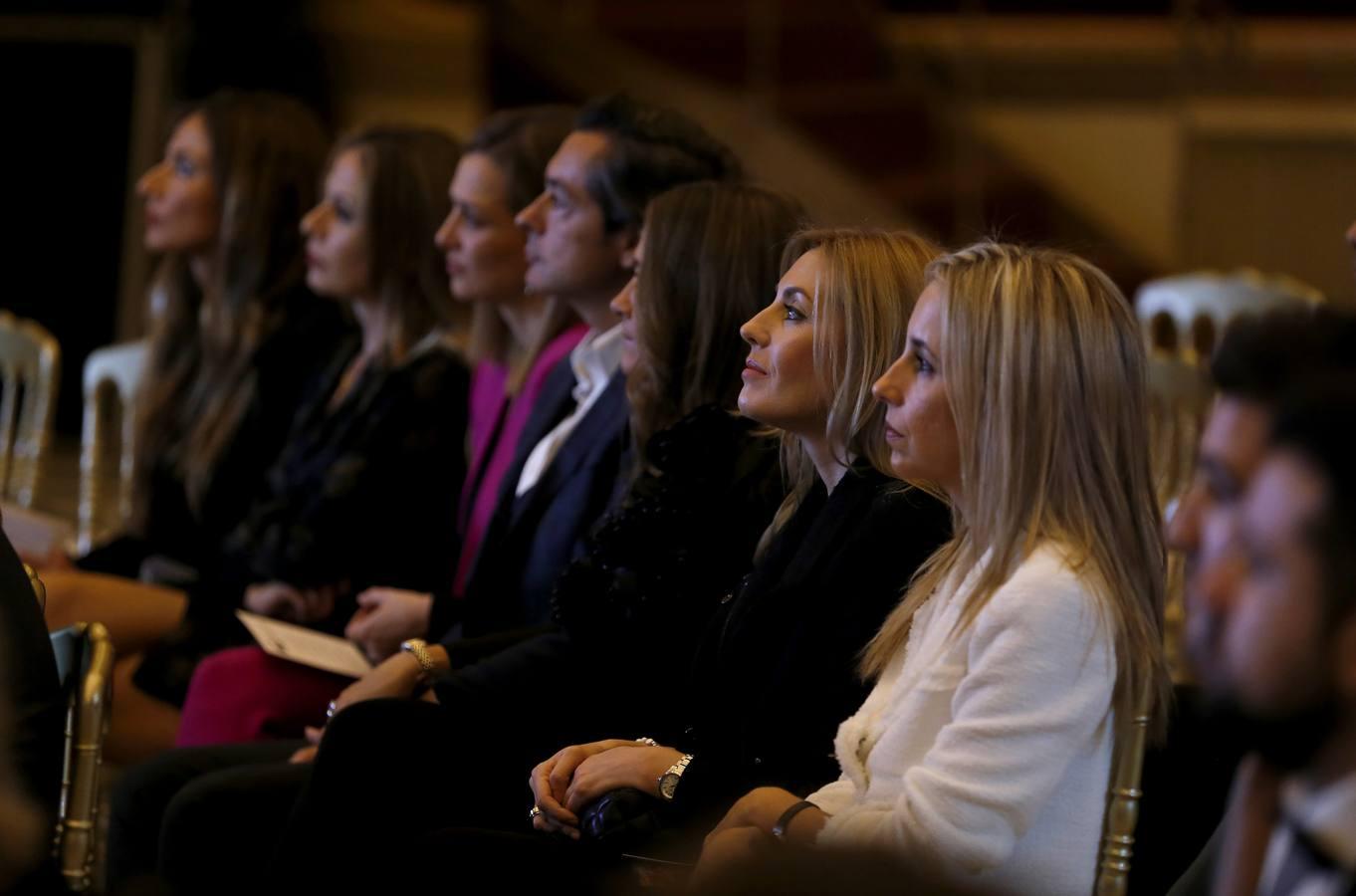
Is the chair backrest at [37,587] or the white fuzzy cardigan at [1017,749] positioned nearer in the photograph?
the white fuzzy cardigan at [1017,749]

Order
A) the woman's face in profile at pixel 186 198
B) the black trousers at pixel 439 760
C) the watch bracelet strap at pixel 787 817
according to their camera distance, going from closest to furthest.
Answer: the watch bracelet strap at pixel 787 817 < the black trousers at pixel 439 760 < the woman's face in profile at pixel 186 198

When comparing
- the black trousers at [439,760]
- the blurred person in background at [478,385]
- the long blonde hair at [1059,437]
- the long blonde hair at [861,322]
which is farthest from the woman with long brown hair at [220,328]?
the long blonde hair at [1059,437]

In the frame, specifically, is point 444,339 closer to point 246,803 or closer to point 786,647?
point 246,803

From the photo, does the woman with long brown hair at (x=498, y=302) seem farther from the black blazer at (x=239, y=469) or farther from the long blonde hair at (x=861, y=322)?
the long blonde hair at (x=861, y=322)

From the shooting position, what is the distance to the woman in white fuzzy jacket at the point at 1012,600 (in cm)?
161

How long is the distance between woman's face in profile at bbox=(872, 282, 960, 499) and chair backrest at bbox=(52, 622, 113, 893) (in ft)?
3.14

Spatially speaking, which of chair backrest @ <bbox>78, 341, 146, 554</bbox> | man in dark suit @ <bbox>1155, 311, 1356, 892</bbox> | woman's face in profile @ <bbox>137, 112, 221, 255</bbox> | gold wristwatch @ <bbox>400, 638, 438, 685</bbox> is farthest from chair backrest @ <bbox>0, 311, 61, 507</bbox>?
man in dark suit @ <bbox>1155, 311, 1356, 892</bbox>

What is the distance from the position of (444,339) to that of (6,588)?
5.05ft

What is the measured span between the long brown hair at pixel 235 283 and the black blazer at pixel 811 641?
6.54ft

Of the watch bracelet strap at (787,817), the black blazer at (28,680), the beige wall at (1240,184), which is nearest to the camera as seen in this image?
the watch bracelet strap at (787,817)

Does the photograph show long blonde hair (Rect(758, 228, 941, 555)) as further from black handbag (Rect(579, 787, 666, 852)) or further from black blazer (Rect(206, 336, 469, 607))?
black blazer (Rect(206, 336, 469, 607))

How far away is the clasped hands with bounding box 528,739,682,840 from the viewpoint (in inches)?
79.0

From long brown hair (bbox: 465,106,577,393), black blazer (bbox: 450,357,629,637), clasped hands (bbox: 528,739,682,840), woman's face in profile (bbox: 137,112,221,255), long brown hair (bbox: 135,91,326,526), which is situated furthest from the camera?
woman's face in profile (bbox: 137,112,221,255)

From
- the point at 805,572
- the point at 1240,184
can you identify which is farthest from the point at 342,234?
the point at 1240,184
